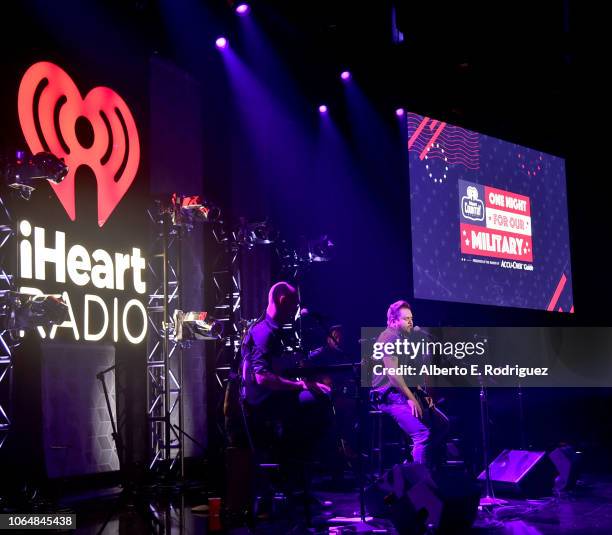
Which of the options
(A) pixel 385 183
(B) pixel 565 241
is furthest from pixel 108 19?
(B) pixel 565 241

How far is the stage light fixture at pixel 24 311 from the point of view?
210 inches

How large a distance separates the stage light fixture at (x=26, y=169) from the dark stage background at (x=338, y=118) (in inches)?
40.1

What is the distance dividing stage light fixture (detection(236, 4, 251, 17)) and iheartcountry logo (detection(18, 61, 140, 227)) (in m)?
1.61

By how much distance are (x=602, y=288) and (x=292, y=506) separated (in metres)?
7.54

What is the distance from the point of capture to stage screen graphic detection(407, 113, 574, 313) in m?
8.92

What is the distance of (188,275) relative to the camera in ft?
28.8

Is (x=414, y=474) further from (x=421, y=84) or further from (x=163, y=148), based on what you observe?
Result: (x=421, y=84)

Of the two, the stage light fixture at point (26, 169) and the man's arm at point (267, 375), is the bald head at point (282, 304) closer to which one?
the man's arm at point (267, 375)

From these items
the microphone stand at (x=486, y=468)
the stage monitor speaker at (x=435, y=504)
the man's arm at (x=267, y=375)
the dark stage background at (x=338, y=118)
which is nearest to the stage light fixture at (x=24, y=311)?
the dark stage background at (x=338, y=118)

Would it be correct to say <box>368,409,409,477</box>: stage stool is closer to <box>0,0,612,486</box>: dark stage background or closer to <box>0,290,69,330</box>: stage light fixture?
<box>0,0,612,486</box>: dark stage background

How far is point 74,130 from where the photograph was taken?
708 cm

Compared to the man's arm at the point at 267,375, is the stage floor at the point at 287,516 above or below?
below

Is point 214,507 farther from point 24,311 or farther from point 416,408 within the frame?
point 24,311

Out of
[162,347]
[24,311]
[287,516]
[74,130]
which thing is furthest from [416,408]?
[74,130]
